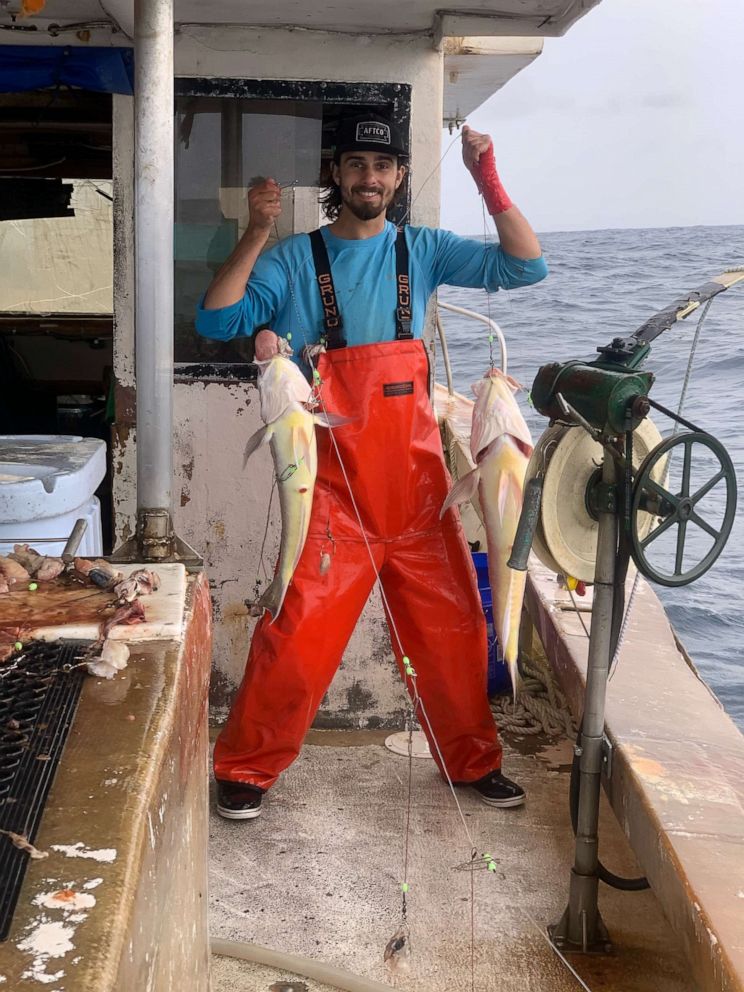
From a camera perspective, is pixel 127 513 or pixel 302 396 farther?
pixel 127 513

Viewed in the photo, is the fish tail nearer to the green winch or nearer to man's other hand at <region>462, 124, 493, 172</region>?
the green winch

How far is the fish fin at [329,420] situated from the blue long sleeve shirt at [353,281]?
46 centimetres

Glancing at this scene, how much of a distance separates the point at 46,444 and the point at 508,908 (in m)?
2.93

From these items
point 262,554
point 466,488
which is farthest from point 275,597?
point 262,554

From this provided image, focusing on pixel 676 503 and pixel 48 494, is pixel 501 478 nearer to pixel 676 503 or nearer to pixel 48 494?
pixel 676 503

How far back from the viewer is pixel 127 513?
5301mm

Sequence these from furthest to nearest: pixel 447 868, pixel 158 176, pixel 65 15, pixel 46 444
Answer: pixel 46 444, pixel 65 15, pixel 447 868, pixel 158 176

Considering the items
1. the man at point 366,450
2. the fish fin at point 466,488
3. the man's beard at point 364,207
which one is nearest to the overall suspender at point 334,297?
the man at point 366,450

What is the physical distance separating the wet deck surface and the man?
9.2 inches

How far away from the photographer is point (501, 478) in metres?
3.93

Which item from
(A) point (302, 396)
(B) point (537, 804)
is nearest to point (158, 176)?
(A) point (302, 396)

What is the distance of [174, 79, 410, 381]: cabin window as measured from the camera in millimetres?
5031

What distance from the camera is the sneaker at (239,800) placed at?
454 centimetres

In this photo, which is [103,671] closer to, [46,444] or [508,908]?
[508,908]
